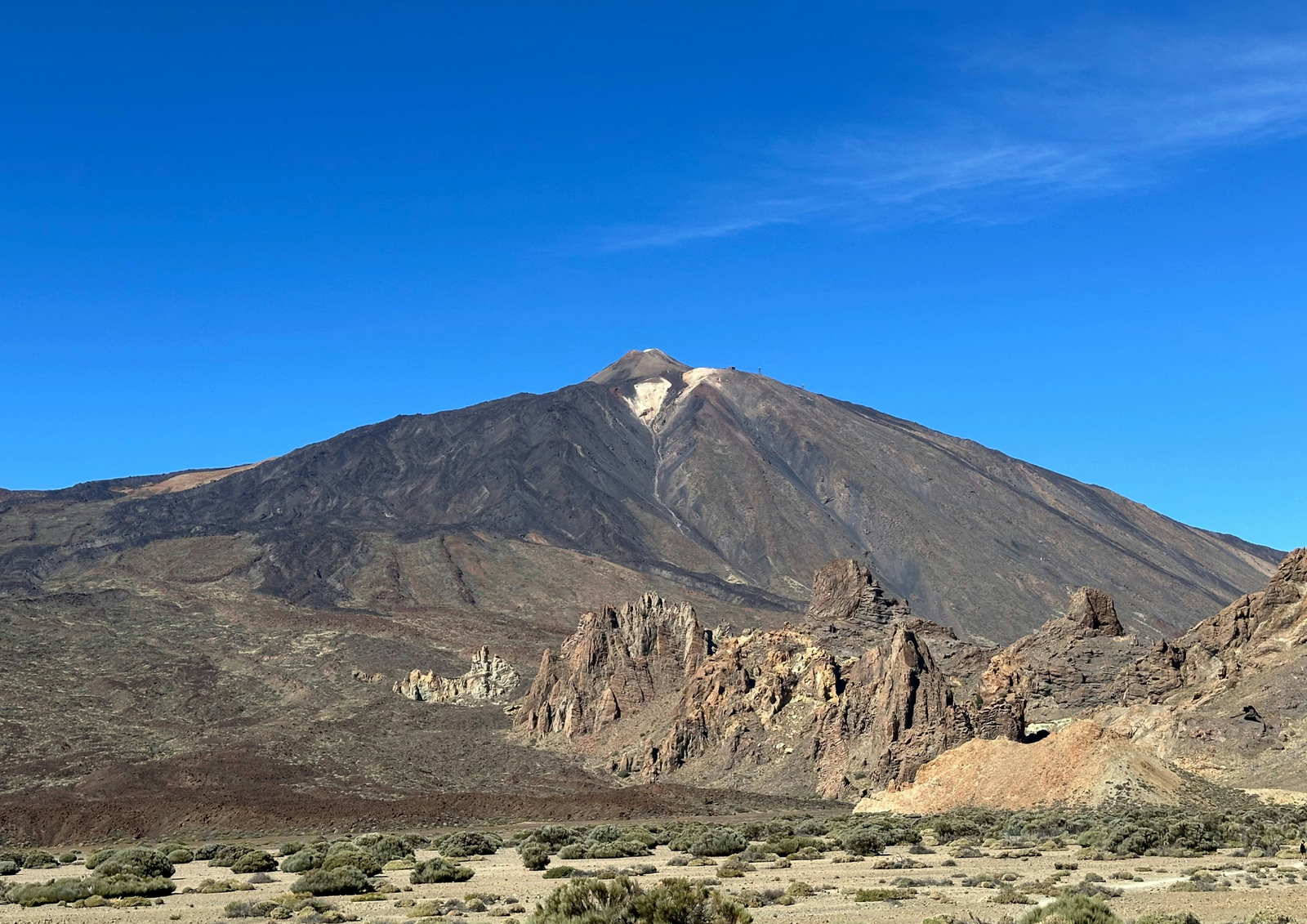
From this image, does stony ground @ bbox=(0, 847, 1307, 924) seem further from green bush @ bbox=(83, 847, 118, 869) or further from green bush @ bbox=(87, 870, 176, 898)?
green bush @ bbox=(83, 847, 118, 869)

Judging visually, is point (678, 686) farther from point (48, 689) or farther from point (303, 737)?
point (48, 689)

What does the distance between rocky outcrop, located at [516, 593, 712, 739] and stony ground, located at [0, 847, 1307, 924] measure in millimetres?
74383

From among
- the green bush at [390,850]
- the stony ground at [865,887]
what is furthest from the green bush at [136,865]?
the green bush at [390,850]

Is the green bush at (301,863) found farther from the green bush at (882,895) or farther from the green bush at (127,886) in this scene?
the green bush at (882,895)

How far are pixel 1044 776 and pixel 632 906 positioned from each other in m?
45.4

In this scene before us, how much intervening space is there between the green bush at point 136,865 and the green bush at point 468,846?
31.9 ft

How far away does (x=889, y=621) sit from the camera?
11106cm

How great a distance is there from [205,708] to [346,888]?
117 m

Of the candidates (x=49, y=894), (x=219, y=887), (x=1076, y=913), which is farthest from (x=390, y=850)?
(x=1076, y=913)

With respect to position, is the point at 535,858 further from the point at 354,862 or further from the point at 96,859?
the point at 96,859

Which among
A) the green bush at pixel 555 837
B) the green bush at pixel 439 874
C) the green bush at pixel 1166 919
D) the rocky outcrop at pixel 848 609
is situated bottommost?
the green bush at pixel 555 837

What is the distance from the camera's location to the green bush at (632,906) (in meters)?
21.2

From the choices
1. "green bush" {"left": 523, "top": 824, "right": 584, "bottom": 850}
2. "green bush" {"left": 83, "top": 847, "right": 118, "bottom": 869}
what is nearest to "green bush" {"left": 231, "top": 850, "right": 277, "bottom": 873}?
"green bush" {"left": 83, "top": 847, "right": 118, "bottom": 869}

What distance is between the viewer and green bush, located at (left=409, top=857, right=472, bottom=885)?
127 ft
